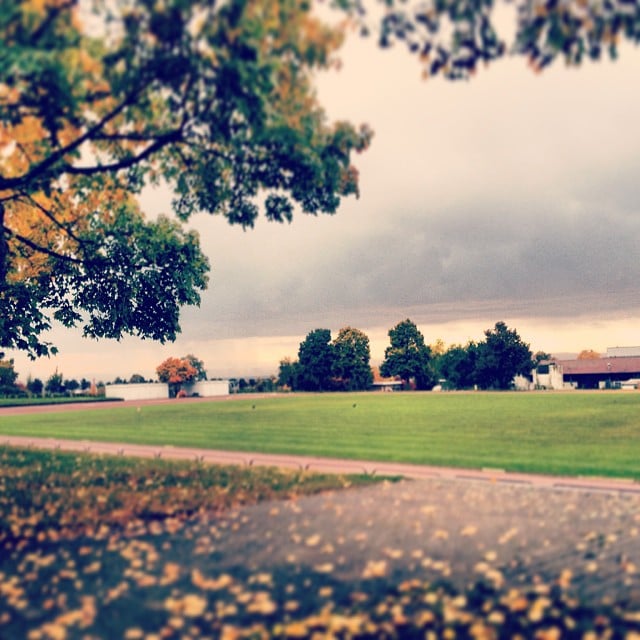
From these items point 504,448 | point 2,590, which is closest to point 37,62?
point 2,590

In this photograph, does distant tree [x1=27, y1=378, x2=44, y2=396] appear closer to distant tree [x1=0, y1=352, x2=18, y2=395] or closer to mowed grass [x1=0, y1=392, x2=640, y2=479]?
distant tree [x1=0, y1=352, x2=18, y2=395]

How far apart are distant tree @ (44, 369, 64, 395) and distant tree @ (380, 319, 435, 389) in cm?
5409

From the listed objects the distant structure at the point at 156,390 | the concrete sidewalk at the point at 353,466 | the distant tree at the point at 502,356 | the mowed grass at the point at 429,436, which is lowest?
the mowed grass at the point at 429,436

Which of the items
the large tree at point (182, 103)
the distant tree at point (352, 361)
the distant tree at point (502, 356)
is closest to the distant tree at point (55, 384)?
the distant tree at point (352, 361)

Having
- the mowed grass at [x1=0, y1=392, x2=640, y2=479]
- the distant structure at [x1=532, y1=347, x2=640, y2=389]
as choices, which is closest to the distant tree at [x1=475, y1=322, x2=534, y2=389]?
the distant structure at [x1=532, y1=347, x2=640, y2=389]

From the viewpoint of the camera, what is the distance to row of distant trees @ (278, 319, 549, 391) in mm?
96062

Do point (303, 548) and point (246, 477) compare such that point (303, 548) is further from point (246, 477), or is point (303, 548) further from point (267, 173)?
point (267, 173)

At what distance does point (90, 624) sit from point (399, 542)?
412 centimetres

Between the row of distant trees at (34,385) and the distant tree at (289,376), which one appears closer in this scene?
the row of distant trees at (34,385)

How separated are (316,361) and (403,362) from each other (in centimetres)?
1566

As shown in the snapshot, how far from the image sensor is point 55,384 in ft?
316

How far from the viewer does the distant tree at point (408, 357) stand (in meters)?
113

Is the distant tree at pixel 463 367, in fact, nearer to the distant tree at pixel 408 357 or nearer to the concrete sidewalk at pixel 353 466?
the distant tree at pixel 408 357

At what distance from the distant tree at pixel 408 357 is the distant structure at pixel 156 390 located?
37.6 m
